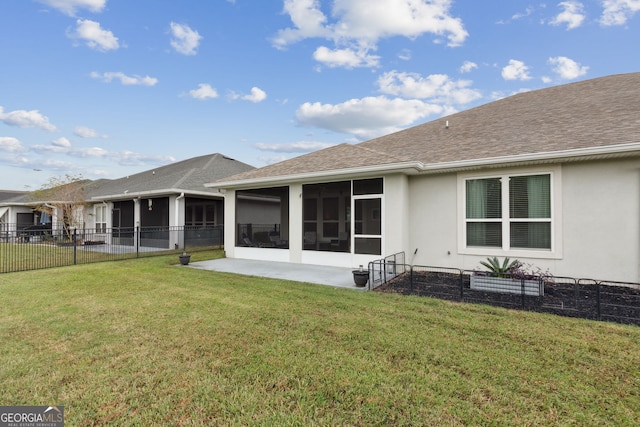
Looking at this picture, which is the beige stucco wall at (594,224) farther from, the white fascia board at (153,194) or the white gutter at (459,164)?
the white fascia board at (153,194)

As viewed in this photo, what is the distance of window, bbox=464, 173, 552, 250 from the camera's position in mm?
7383

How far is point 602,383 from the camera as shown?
290cm

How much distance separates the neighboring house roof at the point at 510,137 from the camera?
23.1ft

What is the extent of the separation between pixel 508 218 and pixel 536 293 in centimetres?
241

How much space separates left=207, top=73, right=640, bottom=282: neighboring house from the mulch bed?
739mm

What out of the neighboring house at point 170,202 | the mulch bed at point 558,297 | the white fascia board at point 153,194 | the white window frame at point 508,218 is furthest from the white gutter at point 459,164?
the neighboring house at point 170,202

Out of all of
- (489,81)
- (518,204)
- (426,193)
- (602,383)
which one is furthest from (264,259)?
(489,81)

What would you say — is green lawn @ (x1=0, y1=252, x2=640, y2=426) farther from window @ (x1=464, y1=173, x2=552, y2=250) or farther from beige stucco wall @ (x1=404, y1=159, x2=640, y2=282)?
window @ (x1=464, y1=173, x2=552, y2=250)

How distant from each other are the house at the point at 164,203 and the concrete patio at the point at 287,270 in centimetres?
601

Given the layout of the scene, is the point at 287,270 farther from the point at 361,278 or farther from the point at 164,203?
the point at 164,203

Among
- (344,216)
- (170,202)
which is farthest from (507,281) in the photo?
(170,202)

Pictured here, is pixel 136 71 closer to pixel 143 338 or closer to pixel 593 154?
pixel 143 338

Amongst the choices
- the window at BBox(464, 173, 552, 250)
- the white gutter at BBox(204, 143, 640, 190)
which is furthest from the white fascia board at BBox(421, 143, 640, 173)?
the window at BBox(464, 173, 552, 250)

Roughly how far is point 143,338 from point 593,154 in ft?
30.3
